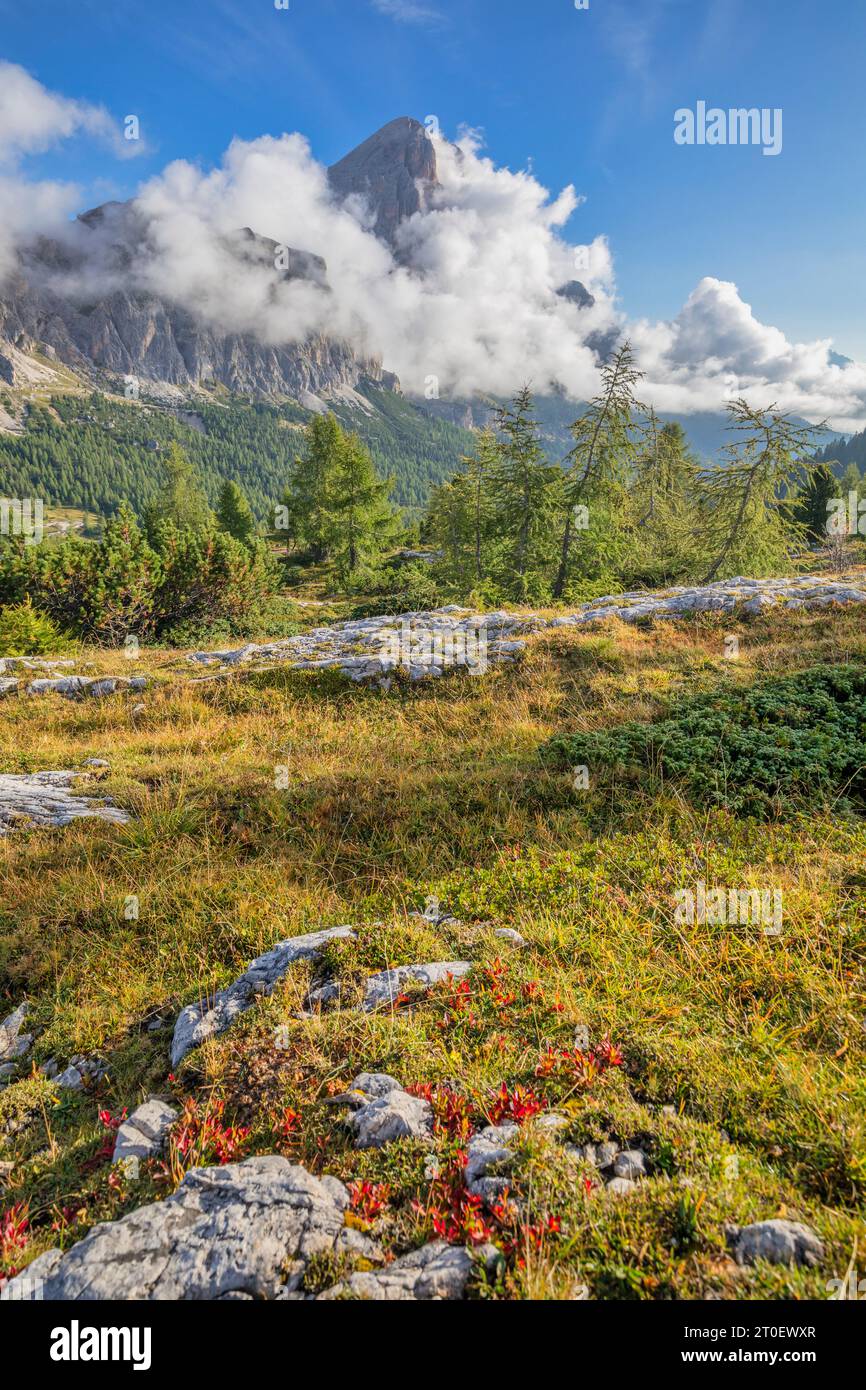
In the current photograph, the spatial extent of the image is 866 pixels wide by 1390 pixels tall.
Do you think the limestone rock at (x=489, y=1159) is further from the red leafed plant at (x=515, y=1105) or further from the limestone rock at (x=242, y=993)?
the limestone rock at (x=242, y=993)

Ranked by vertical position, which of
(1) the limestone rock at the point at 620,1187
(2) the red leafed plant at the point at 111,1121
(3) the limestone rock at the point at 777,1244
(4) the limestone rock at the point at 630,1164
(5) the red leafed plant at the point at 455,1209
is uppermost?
(3) the limestone rock at the point at 777,1244

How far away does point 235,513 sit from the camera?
53.7 metres

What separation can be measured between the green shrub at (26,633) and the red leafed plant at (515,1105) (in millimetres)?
20140

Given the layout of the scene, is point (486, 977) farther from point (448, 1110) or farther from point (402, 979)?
point (448, 1110)

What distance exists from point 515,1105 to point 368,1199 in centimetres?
83

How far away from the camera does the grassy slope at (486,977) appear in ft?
7.76

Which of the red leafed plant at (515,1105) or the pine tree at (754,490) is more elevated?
the pine tree at (754,490)

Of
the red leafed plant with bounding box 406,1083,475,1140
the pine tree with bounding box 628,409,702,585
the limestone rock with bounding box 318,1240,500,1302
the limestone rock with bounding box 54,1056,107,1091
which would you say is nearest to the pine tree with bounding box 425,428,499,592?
the pine tree with bounding box 628,409,702,585

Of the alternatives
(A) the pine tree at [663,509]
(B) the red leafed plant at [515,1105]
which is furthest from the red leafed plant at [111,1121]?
(A) the pine tree at [663,509]

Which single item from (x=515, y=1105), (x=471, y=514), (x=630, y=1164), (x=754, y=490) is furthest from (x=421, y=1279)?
(x=471, y=514)

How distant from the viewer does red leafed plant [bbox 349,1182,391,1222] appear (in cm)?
240

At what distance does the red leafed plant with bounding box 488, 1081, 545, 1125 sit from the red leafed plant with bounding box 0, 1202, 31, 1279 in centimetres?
223

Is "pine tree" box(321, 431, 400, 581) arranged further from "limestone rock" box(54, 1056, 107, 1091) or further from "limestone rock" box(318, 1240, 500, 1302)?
"limestone rock" box(318, 1240, 500, 1302)

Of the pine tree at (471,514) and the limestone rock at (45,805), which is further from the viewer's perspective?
the pine tree at (471,514)
